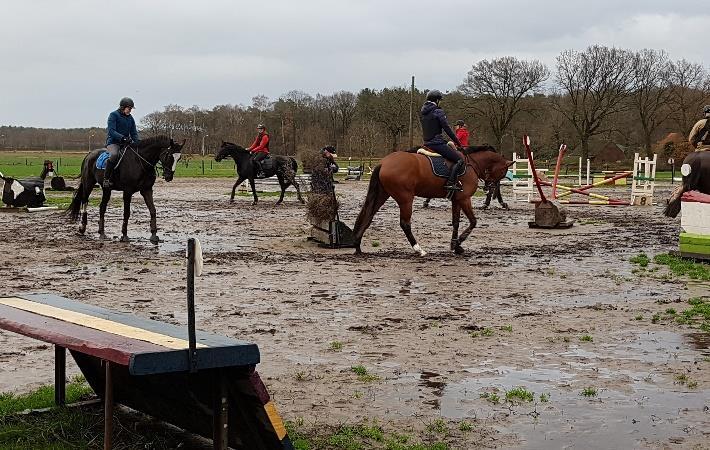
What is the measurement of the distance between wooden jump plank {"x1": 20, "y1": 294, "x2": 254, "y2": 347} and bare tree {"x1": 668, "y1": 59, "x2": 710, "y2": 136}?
5655 centimetres

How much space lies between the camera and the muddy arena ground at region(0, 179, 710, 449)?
240 inches

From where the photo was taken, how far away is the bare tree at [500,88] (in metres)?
65.9

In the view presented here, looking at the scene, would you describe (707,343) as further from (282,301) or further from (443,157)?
(443,157)

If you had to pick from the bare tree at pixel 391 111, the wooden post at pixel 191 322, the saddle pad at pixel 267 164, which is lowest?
the wooden post at pixel 191 322

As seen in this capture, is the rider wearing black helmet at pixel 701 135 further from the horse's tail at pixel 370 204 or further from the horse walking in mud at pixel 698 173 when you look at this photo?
the horse's tail at pixel 370 204

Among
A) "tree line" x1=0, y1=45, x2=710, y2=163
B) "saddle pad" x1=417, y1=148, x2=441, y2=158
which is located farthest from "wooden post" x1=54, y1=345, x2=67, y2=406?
"tree line" x1=0, y1=45, x2=710, y2=163

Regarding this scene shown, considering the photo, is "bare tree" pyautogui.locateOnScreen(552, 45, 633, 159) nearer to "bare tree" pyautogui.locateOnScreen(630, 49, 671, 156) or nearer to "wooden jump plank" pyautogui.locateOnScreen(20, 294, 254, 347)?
"bare tree" pyautogui.locateOnScreen(630, 49, 671, 156)

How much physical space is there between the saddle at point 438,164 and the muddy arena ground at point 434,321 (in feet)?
4.65

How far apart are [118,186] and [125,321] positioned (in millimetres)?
11802

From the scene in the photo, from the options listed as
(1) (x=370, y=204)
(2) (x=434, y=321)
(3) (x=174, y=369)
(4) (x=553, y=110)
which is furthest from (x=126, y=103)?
(4) (x=553, y=110)

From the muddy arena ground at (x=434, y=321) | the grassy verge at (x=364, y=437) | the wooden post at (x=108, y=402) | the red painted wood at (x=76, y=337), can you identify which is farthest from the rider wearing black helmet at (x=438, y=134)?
the wooden post at (x=108, y=402)

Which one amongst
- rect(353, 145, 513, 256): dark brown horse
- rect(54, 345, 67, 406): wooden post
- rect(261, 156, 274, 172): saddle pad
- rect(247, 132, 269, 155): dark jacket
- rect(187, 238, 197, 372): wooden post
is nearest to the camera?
rect(187, 238, 197, 372): wooden post

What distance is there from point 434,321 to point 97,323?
4.75 meters

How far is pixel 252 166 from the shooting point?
1095 inches
